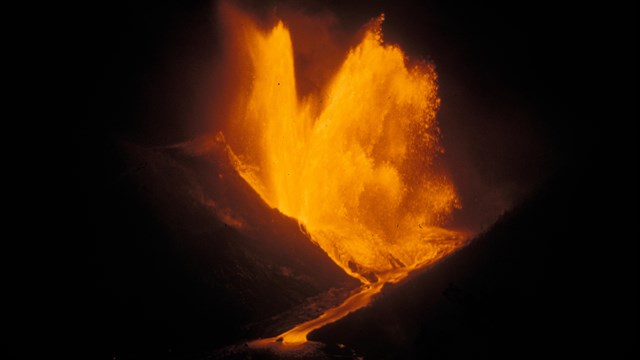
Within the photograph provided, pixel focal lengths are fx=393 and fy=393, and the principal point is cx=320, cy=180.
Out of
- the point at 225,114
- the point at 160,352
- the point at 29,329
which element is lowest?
the point at 160,352

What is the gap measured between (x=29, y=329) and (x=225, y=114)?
64.1 ft

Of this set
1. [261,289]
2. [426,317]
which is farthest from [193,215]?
[426,317]

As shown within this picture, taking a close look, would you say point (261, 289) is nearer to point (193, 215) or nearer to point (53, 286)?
point (193, 215)

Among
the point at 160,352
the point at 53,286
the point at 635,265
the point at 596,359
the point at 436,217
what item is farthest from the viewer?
the point at 436,217

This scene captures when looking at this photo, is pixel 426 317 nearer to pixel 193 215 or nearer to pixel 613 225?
pixel 613 225

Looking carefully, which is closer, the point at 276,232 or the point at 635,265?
the point at 635,265

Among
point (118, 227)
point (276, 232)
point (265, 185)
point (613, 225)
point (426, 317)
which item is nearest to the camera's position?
point (613, 225)

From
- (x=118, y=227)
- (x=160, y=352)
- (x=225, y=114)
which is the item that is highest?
(x=225, y=114)

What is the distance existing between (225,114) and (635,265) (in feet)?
93.4

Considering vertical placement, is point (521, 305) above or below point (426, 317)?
below

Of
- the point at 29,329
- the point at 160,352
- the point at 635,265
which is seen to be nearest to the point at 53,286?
the point at 29,329

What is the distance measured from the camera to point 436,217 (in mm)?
35625

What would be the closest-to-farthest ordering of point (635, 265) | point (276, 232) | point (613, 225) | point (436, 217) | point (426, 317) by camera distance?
point (635, 265) → point (613, 225) → point (426, 317) → point (276, 232) → point (436, 217)

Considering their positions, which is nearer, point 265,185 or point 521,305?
point 521,305
